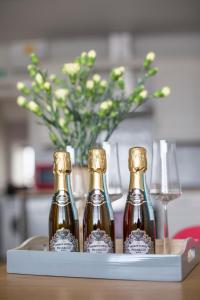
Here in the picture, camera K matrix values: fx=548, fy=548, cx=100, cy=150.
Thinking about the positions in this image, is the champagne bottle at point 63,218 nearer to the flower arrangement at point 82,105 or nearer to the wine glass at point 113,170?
the wine glass at point 113,170

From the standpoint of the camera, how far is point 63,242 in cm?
119

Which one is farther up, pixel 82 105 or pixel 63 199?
pixel 82 105

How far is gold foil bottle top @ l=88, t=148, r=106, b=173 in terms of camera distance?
3.73 ft

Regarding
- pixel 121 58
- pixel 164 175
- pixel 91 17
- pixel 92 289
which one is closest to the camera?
pixel 92 289

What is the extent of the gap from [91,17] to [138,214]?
4.31 meters

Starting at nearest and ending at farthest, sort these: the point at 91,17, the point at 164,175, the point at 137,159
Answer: the point at 137,159, the point at 164,175, the point at 91,17

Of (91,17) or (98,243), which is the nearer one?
(98,243)

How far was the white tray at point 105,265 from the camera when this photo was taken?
108 centimetres

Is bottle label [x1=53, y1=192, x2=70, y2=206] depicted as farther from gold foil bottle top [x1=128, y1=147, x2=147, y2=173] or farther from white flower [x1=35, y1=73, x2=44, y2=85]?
white flower [x1=35, y1=73, x2=44, y2=85]

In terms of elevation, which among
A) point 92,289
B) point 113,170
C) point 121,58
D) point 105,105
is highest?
point 121,58

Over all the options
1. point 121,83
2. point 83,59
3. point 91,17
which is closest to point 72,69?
point 83,59

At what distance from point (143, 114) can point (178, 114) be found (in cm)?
37

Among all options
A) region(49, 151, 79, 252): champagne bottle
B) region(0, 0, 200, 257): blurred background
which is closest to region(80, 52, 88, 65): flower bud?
region(49, 151, 79, 252): champagne bottle

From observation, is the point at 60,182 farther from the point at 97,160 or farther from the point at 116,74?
the point at 116,74
